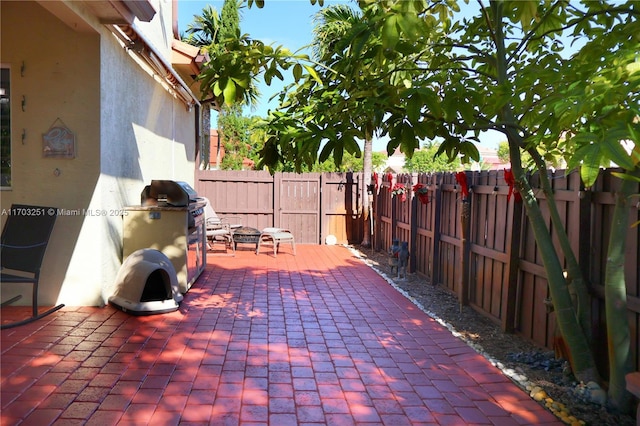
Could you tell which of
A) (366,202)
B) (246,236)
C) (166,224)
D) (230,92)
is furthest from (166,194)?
(366,202)

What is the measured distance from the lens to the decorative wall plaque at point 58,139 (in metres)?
5.76

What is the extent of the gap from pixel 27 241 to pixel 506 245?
509 centimetres

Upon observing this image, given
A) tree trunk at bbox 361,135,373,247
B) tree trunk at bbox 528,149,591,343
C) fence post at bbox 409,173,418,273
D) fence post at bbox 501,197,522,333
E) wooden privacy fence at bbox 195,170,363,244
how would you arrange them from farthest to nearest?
wooden privacy fence at bbox 195,170,363,244 → tree trunk at bbox 361,135,373,247 → fence post at bbox 409,173,418,273 → fence post at bbox 501,197,522,333 → tree trunk at bbox 528,149,591,343

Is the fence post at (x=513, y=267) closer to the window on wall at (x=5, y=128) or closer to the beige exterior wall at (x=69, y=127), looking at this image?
the beige exterior wall at (x=69, y=127)

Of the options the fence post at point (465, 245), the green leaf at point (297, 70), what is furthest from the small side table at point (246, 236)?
the green leaf at point (297, 70)

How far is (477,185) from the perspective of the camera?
651 centimetres

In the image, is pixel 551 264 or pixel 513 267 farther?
pixel 513 267

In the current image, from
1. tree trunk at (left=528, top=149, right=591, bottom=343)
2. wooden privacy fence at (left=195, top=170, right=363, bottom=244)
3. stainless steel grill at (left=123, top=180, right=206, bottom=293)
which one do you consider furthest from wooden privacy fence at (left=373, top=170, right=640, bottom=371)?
wooden privacy fence at (left=195, top=170, right=363, bottom=244)

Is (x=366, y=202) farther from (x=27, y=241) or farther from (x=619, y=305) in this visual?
(x=619, y=305)

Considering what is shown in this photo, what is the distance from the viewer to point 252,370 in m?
4.23

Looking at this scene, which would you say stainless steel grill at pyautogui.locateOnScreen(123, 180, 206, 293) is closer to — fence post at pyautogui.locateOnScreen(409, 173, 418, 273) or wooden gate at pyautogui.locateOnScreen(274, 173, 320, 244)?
fence post at pyautogui.locateOnScreen(409, 173, 418, 273)

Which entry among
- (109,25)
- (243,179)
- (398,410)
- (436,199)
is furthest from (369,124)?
(243,179)

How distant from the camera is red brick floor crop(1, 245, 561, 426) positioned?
3438mm

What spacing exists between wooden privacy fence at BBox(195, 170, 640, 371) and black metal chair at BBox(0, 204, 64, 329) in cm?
488
